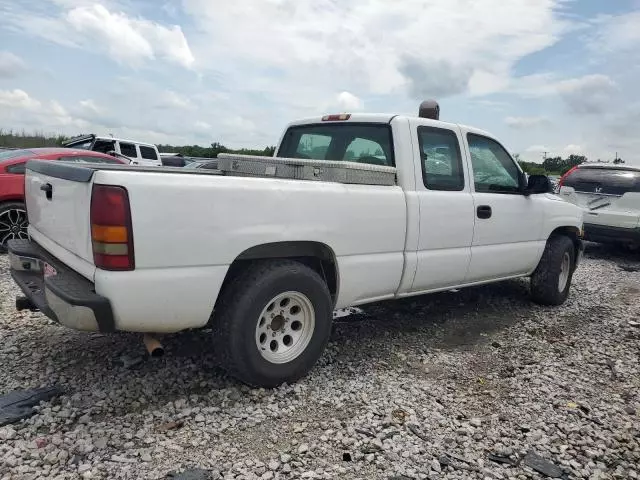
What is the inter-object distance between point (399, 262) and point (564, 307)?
10.2 feet

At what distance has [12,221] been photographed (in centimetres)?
694

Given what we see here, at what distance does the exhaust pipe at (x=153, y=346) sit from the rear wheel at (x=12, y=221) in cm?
482

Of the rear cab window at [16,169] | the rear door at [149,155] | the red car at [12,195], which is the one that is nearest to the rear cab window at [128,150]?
the rear door at [149,155]

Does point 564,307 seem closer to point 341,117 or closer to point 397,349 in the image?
point 397,349

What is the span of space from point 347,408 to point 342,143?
2.33 meters

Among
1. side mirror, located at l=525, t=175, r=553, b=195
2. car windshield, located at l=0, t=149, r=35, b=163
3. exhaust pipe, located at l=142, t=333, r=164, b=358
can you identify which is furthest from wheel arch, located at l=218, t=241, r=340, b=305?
car windshield, located at l=0, t=149, r=35, b=163

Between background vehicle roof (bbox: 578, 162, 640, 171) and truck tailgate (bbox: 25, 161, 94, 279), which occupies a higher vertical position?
background vehicle roof (bbox: 578, 162, 640, 171)

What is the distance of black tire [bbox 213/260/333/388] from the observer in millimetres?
3160

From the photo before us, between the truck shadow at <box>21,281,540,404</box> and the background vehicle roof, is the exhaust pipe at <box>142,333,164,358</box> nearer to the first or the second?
the truck shadow at <box>21,281,540,404</box>

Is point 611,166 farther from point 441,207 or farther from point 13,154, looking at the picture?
point 13,154

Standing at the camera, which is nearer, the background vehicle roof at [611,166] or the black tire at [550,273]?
the black tire at [550,273]

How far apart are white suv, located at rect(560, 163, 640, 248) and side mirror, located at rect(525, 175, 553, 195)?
489 centimetres

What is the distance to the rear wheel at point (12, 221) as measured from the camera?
6.84 meters

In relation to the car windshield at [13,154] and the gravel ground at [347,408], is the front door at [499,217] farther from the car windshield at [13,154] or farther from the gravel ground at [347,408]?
the car windshield at [13,154]
